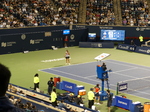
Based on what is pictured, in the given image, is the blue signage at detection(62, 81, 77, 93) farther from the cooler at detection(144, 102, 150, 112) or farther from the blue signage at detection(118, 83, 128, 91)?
the cooler at detection(144, 102, 150, 112)

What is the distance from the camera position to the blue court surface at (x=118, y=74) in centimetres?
2598

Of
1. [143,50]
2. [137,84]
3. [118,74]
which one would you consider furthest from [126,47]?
[137,84]

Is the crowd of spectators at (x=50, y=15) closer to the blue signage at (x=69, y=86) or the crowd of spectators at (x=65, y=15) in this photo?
the crowd of spectators at (x=65, y=15)

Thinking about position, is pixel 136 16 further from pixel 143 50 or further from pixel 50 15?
pixel 50 15

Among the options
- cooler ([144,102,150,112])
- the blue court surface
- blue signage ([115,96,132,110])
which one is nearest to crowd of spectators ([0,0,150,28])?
the blue court surface

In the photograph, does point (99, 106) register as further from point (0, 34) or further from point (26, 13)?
point (26, 13)

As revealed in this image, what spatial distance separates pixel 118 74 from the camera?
30.5 meters

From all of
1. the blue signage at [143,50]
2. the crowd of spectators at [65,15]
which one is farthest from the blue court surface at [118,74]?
the crowd of spectators at [65,15]

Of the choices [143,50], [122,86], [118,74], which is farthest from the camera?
[143,50]

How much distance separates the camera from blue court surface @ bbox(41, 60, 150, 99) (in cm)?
2598

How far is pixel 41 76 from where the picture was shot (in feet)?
97.6

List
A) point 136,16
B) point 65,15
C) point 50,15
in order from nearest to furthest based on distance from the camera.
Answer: point 50,15 < point 65,15 < point 136,16

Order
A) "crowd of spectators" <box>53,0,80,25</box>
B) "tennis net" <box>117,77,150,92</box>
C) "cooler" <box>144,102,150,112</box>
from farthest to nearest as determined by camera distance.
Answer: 1. "crowd of spectators" <box>53,0,80,25</box>
2. "tennis net" <box>117,77,150,92</box>
3. "cooler" <box>144,102,150,112</box>

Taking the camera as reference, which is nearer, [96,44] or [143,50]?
[143,50]
